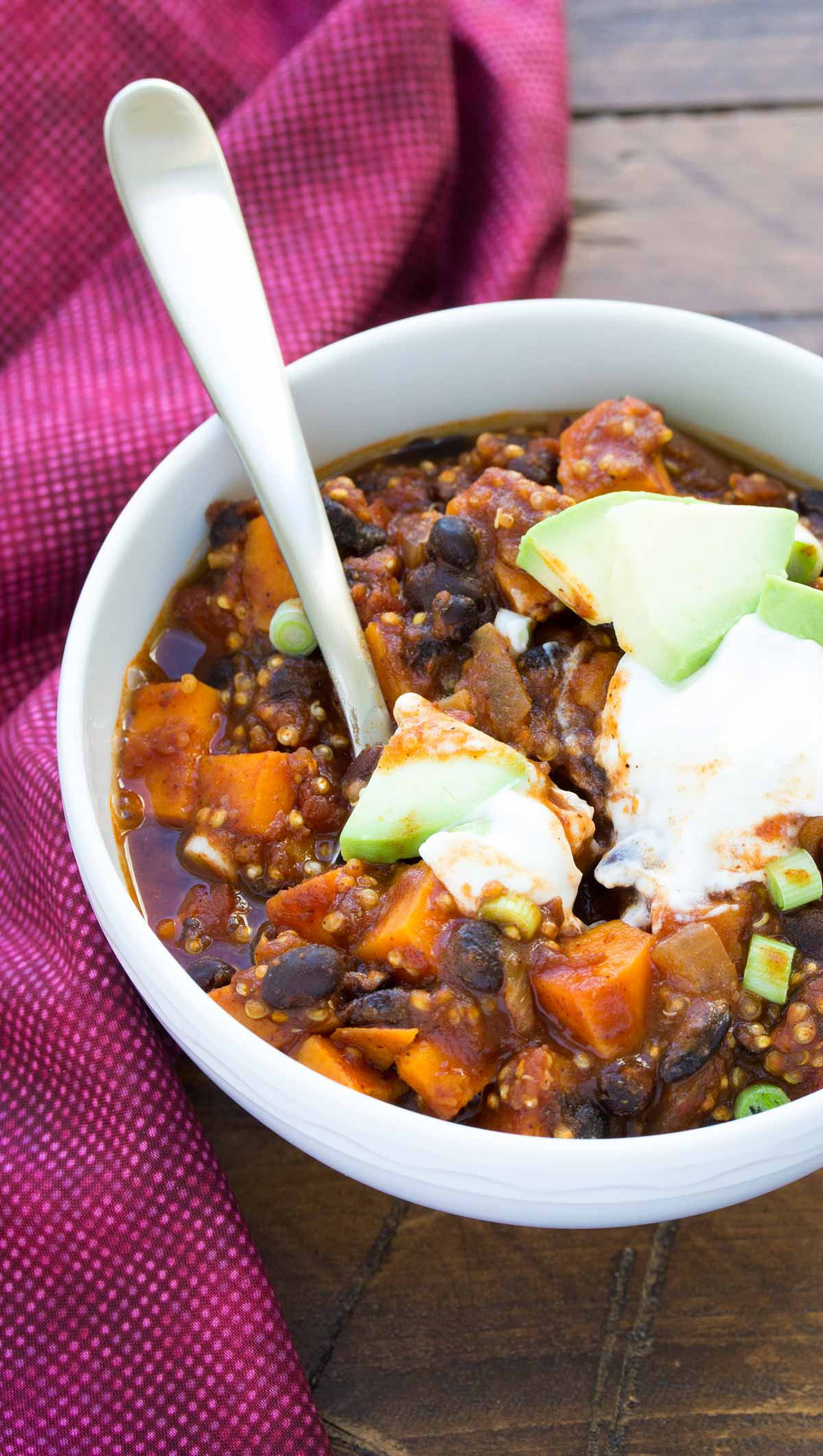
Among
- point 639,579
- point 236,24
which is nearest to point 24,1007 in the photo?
point 639,579

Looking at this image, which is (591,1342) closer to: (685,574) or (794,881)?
(794,881)

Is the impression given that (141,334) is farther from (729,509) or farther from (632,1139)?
(632,1139)

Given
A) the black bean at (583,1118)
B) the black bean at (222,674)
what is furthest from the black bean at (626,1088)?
the black bean at (222,674)

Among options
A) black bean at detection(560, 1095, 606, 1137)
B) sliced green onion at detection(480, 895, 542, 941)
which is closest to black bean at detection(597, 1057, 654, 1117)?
black bean at detection(560, 1095, 606, 1137)

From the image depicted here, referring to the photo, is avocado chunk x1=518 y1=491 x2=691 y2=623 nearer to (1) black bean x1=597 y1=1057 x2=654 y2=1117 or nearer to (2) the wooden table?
(1) black bean x1=597 y1=1057 x2=654 y2=1117

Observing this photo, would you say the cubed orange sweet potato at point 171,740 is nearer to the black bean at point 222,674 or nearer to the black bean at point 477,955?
the black bean at point 222,674

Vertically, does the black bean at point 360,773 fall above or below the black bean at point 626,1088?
above

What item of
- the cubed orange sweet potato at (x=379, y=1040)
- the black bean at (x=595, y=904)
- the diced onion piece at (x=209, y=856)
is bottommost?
the black bean at (x=595, y=904)
